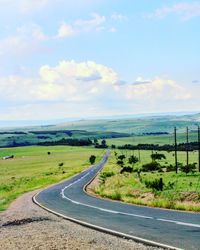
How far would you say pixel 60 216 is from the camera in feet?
94.8

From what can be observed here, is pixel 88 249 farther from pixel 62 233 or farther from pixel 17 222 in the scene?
pixel 17 222

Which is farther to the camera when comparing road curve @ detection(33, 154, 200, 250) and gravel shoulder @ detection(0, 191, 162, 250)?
road curve @ detection(33, 154, 200, 250)

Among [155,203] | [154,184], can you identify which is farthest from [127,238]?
[154,184]

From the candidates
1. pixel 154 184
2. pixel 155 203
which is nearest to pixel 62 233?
pixel 155 203

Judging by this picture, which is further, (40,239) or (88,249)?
(40,239)

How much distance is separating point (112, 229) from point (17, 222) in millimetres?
7137

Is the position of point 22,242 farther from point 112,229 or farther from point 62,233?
point 112,229

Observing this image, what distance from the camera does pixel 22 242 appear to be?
1814cm

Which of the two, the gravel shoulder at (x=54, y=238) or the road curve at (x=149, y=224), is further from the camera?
the road curve at (x=149, y=224)

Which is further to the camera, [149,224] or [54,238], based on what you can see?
[149,224]

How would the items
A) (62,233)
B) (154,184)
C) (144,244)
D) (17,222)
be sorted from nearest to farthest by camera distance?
(144,244) → (62,233) → (17,222) → (154,184)

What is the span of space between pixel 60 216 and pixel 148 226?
8.99m

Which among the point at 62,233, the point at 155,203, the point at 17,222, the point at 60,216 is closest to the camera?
the point at 62,233

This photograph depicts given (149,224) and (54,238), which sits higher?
(54,238)
